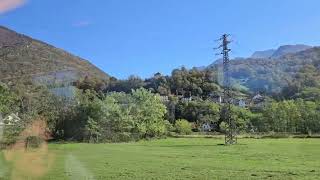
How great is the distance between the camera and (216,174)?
77.7 ft

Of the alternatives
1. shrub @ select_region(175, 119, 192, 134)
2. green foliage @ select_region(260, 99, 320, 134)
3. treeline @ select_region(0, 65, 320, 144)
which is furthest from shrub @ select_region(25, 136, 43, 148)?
green foliage @ select_region(260, 99, 320, 134)

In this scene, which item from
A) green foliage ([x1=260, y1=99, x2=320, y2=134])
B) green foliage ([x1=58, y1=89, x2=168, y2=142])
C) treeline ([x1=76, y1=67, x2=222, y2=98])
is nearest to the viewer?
green foliage ([x1=58, y1=89, x2=168, y2=142])

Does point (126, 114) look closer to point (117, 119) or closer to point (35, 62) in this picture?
point (117, 119)

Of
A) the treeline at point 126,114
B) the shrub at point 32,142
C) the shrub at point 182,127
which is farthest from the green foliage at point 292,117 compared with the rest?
the shrub at point 32,142

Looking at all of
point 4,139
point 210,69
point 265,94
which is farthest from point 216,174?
point 210,69

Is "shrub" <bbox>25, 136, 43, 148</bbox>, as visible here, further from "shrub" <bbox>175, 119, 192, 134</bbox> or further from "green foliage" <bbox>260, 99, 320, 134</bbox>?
"green foliage" <bbox>260, 99, 320, 134</bbox>

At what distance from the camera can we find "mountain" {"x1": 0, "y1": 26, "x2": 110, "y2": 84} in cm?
9753

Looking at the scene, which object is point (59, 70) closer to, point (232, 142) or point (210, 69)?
point (210, 69)

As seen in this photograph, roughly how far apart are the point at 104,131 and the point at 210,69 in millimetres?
118744

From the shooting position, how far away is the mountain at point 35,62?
9753cm

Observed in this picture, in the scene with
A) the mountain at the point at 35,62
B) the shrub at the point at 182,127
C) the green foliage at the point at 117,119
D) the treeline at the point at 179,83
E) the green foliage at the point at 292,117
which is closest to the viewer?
the green foliage at the point at 117,119

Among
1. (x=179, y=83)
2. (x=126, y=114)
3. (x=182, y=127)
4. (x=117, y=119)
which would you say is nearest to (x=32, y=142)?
(x=117, y=119)

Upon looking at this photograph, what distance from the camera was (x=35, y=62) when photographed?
458 feet

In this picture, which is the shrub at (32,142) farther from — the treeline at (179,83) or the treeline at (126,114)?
the treeline at (179,83)
